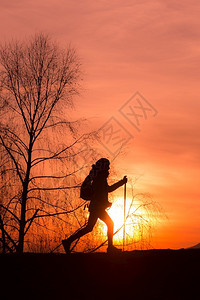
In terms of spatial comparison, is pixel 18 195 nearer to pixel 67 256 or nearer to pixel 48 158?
pixel 48 158

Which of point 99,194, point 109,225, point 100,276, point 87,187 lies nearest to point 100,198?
point 99,194

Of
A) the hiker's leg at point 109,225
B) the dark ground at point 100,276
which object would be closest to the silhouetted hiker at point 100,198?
the hiker's leg at point 109,225

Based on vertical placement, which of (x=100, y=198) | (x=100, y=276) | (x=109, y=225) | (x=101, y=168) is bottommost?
(x=100, y=276)

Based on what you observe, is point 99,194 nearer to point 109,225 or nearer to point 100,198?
point 100,198

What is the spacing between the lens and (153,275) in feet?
35.3

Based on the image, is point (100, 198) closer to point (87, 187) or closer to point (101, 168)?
point (87, 187)

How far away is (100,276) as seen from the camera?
1072 centimetres

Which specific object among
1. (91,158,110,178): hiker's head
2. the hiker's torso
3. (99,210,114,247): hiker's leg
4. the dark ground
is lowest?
the dark ground

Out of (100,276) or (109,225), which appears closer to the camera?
(100,276)

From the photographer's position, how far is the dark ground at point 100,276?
9.96 meters

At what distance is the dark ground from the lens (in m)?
9.96

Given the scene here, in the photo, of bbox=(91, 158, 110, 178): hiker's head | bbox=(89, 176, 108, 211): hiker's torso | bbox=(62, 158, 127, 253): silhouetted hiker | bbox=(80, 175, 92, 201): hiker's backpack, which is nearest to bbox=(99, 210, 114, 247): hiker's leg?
bbox=(62, 158, 127, 253): silhouetted hiker

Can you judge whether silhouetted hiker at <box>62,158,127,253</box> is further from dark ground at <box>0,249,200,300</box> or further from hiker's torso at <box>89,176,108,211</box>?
dark ground at <box>0,249,200,300</box>

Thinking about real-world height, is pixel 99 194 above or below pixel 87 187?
below
